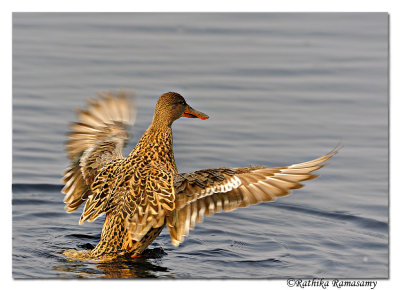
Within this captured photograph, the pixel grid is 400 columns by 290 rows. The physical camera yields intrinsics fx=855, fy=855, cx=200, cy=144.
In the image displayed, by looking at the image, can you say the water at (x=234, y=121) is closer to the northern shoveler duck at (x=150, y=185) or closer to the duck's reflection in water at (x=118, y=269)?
the duck's reflection in water at (x=118, y=269)

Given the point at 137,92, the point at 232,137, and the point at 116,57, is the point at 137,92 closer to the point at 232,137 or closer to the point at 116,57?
the point at 116,57

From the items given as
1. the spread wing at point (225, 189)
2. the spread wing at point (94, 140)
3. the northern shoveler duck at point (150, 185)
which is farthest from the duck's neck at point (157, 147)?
the spread wing at point (225, 189)

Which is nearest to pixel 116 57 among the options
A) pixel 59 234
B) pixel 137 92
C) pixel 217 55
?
pixel 137 92

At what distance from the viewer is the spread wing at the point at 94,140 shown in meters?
8.29

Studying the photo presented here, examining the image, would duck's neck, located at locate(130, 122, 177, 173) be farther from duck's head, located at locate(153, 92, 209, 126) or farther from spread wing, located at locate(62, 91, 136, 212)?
spread wing, located at locate(62, 91, 136, 212)

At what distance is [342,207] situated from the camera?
898cm

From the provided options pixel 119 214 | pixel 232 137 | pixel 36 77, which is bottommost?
pixel 119 214

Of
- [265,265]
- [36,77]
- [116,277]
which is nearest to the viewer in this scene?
[116,277]

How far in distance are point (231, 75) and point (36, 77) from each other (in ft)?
7.64

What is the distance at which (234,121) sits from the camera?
10.1m

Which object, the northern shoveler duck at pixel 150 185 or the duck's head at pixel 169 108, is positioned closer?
the northern shoveler duck at pixel 150 185

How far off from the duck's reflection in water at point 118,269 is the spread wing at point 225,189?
37 cm

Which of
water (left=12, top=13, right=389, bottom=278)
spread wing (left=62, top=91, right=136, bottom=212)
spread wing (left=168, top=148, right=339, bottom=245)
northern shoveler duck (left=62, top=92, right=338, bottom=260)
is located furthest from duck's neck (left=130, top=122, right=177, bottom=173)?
water (left=12, top=13, right=389, bottom=278)

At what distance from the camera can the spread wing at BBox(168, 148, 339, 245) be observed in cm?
718
